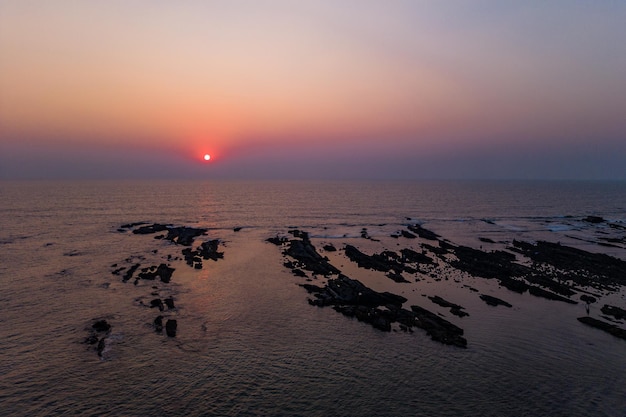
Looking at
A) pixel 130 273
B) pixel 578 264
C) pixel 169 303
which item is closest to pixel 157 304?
pixel 169 303

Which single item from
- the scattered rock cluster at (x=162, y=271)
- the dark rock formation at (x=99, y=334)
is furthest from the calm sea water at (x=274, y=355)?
the scattered rock cluster at (x=162, y=271)

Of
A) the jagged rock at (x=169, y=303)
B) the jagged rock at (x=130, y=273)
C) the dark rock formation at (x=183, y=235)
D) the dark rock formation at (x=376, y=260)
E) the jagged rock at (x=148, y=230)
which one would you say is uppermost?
the jagged rock at (x=148, y=230)

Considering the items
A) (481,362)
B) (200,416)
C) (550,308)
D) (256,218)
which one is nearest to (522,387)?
(481,362)

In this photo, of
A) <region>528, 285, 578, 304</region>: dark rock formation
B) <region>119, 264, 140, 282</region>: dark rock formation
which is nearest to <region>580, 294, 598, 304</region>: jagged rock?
<region>528, 285, 578, 304</region>: dark rock formation

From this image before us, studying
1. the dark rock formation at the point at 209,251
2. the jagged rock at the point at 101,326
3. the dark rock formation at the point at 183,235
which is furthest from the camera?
the dark rock formation at the point at 183,235

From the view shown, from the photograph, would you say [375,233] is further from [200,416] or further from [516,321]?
[200,416]

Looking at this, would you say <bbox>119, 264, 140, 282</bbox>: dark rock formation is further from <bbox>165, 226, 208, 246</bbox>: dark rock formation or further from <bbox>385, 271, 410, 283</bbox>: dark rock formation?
<bbox>385, 271, 410, 283</bbox>: dark rock formation

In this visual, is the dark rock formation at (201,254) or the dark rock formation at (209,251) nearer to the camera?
the dark rock formation at (201,254)

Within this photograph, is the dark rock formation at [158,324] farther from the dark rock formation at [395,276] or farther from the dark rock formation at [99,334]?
the dark rock formation at [395,276]

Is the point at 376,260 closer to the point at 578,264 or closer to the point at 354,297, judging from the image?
the point at 354,297
